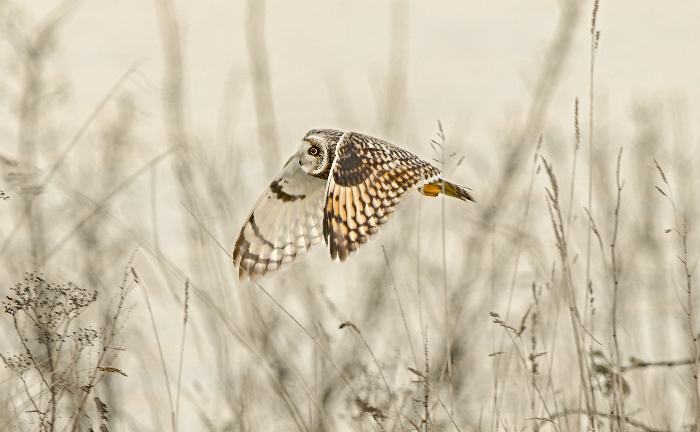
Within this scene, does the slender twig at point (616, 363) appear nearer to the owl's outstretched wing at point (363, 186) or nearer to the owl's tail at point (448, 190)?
the owl's outstretched wing at point (363, 186)

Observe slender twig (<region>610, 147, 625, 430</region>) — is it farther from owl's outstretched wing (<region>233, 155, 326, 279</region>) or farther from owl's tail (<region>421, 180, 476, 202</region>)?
owl's outstretched wing (<region>233, 155, 326, 279</region>)

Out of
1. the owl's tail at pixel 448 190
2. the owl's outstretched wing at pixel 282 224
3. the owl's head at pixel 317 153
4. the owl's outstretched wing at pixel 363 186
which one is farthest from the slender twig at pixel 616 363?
the owl's outstretched wing at pixel 282 224

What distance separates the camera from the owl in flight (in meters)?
2.86

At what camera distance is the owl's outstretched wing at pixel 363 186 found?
281 centimetres

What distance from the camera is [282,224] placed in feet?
11.2

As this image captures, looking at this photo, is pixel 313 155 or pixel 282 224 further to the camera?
pixel 282 224

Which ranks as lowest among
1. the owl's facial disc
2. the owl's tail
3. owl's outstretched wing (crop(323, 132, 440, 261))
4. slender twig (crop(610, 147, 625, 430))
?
slender twig (crop(610, 147, 625, 430))

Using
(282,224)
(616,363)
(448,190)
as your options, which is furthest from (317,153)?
(616,363)

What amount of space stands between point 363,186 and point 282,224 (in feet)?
1.80

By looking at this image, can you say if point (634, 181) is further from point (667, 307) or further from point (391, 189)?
point (391, 189)

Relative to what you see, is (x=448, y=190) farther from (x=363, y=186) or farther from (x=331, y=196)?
(x=331, y=196)

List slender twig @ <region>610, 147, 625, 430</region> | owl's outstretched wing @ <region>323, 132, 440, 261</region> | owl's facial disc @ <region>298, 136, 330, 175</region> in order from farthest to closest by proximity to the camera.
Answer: owl's facial disc @ <region>298, 136, 330, 175</region> → owl's outstretched wing @ <region>323, 132, 440, 261</region> → slender twig @ <region>610, 147, 625, 430</region>

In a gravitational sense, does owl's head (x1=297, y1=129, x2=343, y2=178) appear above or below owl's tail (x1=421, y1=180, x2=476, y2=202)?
above

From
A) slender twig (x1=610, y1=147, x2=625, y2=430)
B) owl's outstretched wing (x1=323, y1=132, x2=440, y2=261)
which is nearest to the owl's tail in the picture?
owl's outstretched wing (x1=323, y1=132, x2=440, y2=261)
